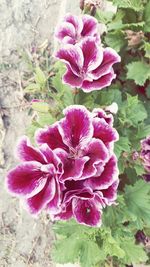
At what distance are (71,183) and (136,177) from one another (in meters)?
0.66

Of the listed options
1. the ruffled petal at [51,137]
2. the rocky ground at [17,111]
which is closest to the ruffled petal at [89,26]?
the ruffled petal at [51,137]

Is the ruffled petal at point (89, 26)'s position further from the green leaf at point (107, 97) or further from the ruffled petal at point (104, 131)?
the ruffled petal at point (104, 131)

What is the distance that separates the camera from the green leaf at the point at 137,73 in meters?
2.10

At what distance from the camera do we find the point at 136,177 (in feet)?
6.64

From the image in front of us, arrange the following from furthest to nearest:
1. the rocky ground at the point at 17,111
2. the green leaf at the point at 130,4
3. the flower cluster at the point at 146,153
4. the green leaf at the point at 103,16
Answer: the rocky ground at the point at 17,111 < the green leaf at the point at 103,16 < the green leaf at the point at 130,4 < the flower cluster at the point at 146,153

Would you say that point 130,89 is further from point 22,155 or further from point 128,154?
point 22,155

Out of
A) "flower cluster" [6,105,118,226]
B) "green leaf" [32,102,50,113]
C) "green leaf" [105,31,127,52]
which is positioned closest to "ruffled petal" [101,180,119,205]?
"flower cluster" [6,105,118,226]

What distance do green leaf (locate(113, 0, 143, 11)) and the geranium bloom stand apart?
775 millimetres

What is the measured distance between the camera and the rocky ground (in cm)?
282

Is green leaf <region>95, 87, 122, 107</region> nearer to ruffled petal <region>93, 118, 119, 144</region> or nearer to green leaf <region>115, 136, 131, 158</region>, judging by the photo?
green leaf <region>115, 136, 131, 158</region>

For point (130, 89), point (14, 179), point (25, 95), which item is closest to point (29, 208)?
point (14, 179)

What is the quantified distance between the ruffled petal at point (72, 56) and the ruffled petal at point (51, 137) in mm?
272

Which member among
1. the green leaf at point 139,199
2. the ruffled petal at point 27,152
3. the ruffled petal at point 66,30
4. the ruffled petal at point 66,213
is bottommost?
the green leaf at point 139,199

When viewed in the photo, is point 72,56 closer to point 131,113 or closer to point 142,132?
point 131,113
